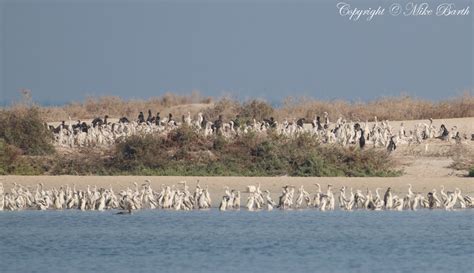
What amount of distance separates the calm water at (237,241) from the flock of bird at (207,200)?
248 mm

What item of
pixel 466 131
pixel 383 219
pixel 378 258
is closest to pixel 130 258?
pixel 378 258

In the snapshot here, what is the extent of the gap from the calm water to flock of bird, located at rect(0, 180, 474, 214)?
248 mm

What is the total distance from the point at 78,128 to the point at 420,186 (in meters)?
9.45

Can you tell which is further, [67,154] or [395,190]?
[67,154]

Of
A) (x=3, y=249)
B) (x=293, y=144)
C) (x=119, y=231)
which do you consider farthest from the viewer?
(x=293, y=144)

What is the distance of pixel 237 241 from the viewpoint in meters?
16.6

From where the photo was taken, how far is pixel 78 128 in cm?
2789

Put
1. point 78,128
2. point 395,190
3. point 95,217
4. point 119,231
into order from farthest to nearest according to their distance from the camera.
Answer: point 78,128
point 395,190
point 95,217
point 119,231

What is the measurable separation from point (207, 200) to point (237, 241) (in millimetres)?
3129

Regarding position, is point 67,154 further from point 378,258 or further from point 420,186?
point 378,258

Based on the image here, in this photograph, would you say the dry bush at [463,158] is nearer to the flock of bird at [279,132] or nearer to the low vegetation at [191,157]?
the low vegetation at [191,157]

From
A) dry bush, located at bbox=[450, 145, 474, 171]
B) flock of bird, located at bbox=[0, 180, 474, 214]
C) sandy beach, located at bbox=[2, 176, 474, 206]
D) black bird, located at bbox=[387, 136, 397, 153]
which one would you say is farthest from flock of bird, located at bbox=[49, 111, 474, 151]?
flock of bird, located at bbox=[0, 180, 474, 214]

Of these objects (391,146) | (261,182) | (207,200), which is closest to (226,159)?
(261,182)

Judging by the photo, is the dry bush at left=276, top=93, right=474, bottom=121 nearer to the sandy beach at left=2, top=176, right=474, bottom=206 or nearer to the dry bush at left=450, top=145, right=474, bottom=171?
the dry bush at left=450, top=145, right=474, bottom=171
